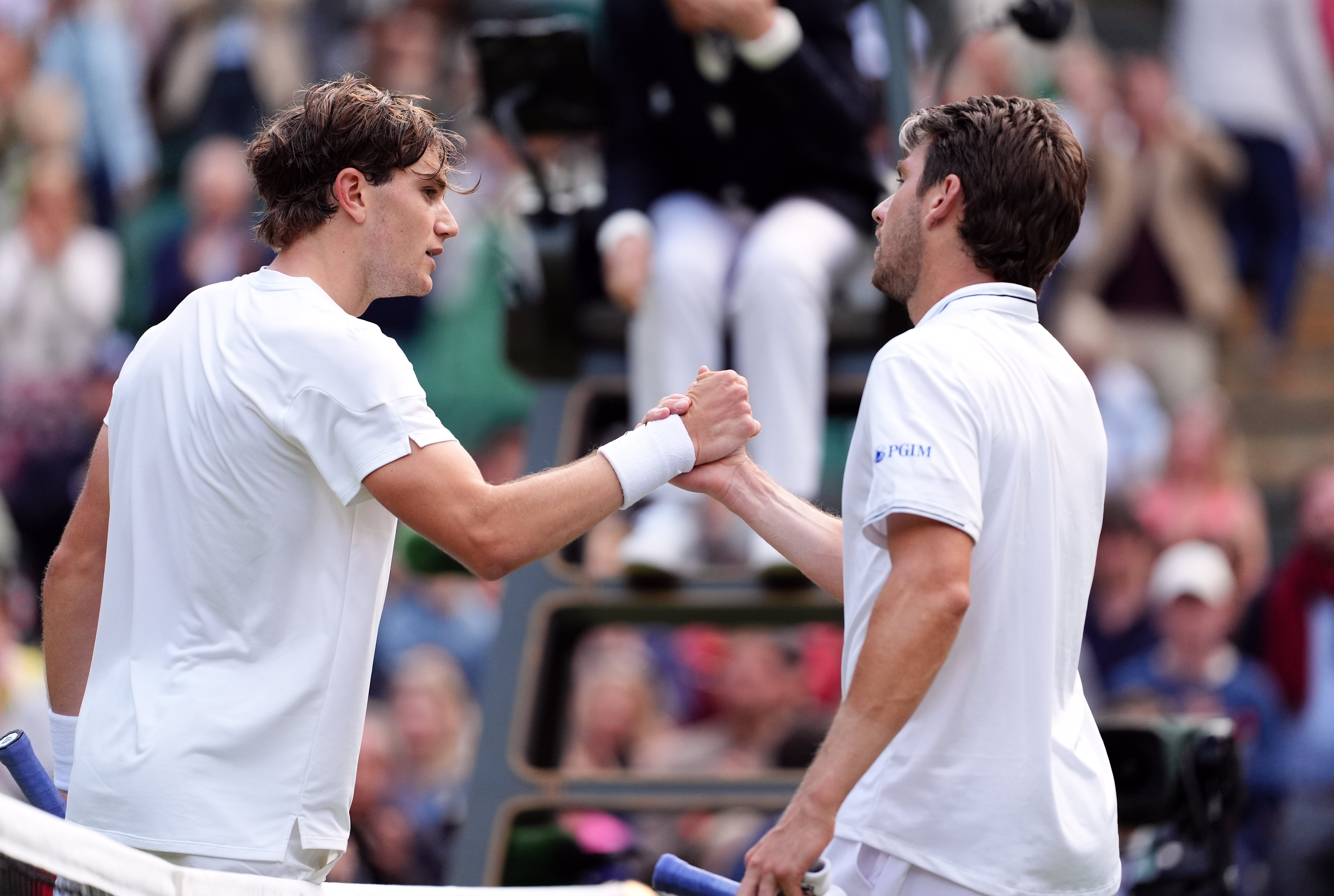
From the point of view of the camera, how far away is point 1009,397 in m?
2.12

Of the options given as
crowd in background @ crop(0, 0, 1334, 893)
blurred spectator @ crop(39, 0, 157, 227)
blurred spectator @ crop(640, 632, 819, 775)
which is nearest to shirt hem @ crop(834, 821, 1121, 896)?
crowd in background @ crop(0, 0, 1334, 893)

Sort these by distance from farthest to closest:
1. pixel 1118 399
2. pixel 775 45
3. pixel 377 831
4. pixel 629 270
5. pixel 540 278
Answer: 1. pixel 1118 399
2. pixel 377 831
3. pixel 540 278
4. pixel 629 270
5. pixel 775 45

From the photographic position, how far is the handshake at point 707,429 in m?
2.53

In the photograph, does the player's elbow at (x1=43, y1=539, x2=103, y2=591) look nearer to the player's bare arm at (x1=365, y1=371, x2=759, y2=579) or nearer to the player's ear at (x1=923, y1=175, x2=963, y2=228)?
the player's bare arm at (x1=365, y1=371, x2=759, y2=579)

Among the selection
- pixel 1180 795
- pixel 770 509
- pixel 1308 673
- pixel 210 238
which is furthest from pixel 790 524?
pixel 210 238

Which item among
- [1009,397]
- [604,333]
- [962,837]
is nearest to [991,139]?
[1009,397]

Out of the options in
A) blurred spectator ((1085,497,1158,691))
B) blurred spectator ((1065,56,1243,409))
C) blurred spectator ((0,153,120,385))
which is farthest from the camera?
blurred spectator ((0,153,120,385))

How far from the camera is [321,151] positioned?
2299 millimetres

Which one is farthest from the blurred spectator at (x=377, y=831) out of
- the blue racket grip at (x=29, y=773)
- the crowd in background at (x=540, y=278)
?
the blue racket grip at (x=29, y=773)

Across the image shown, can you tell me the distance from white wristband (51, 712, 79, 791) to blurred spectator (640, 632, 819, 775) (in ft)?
10.9

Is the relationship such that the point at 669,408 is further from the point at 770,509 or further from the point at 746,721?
the point at 746,721

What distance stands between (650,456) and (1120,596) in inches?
155

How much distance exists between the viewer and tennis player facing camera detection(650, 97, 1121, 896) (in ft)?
6.61

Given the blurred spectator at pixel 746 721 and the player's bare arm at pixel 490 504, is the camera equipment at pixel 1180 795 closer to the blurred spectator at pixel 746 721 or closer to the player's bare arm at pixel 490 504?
the player's bare arm at pixel 490 504
